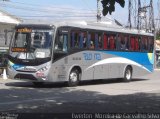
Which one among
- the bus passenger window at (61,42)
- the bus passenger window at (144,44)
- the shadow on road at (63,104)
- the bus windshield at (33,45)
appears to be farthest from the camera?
the bus passenger window at (144,44)

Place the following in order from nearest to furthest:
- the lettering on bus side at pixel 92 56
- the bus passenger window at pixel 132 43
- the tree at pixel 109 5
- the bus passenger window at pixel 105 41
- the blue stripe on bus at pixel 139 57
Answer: the tree at pixel 109 5
the lettering on bus side at pixel 92 56
the bus passenger window at pixel 105 41
the blue stripe on bus at pixel 139 57
the bus passenger window at pixel 132 43

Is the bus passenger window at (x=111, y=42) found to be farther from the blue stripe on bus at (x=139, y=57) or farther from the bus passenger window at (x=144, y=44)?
the bus passenger window at (x=144, y=44)

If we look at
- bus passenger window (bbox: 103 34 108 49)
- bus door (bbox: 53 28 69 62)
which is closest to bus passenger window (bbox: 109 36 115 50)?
bus passenger window (bbox: 103 34 108 49)

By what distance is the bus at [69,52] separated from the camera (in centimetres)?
2150

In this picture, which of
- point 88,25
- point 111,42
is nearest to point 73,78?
point 88,25

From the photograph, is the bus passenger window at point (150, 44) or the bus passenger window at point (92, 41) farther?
the bus passenger window at point (150, 44)

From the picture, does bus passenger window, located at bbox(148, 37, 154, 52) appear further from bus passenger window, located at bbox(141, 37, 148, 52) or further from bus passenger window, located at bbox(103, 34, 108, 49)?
bus passenger window, located at bbox(103, 34, 108, 49)

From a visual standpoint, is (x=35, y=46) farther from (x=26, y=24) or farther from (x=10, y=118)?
(x=10, y=118)

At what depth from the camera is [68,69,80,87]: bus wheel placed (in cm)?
2284

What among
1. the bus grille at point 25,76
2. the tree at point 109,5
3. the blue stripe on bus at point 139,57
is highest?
the tree at point 109,5

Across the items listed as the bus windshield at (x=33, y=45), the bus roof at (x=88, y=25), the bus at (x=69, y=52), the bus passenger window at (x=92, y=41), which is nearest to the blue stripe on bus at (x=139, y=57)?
the bus at (x=69, y=52)

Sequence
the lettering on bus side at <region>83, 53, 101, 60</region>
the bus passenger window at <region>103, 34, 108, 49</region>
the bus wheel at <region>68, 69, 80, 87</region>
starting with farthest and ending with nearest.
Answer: the bus passenger window at <region>103, 34, 108, 49</region>
the lettering on bus side at <region>83, 53, 101, 60</region>
the bus wheel at <region>68, 69, 80, 87</region>

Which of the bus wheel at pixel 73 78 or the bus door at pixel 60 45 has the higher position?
the bus door at pixel 60 45

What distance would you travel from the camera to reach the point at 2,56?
3331 cm
